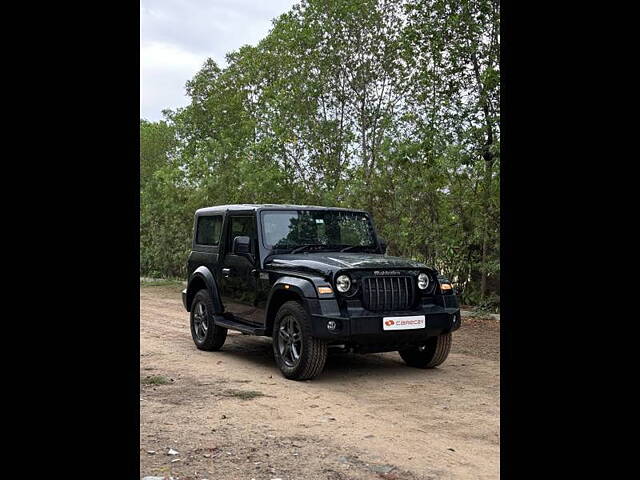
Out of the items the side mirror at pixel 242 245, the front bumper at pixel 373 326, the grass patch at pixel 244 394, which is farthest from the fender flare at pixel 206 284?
the front bumper at pixel 373 326

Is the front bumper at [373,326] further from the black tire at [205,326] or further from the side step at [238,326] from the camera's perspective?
the black tire at [205,326]

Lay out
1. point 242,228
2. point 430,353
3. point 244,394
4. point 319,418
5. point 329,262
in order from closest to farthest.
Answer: point 319,418
point 244,394
point 329,262
point 430,353
point 242,228

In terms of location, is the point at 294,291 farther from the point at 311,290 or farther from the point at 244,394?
the point at 244,394

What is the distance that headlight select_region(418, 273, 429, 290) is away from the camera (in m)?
7.39

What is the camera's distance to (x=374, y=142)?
16.4m

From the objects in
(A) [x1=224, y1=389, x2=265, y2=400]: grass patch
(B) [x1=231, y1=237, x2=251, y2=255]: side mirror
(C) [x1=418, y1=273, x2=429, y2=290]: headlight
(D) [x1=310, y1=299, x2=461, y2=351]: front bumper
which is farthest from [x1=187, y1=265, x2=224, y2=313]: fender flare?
(C) [x1=418, y1=273, x2=429, y2=290]: headlight

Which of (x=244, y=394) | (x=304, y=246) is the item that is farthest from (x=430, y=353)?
(x=244, y=394)

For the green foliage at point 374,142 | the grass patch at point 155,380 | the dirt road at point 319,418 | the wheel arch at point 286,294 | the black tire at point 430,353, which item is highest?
the green foliage at point 374,142

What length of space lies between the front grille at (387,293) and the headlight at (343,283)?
0.17 meters

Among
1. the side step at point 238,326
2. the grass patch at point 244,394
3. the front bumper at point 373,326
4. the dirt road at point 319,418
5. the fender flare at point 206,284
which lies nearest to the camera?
the dirt road at point 319,418

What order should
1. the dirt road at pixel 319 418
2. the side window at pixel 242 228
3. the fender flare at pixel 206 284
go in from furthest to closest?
the fender flare at pixel 206 284
the side window at pixel 242 228
the dirt road at pixel 319 418

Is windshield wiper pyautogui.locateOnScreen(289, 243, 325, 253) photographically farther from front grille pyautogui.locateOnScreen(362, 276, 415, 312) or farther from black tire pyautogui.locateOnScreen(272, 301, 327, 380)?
front grille pyautogui.locateOnScreen(362, 276, 415, 312)

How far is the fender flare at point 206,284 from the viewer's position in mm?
8810

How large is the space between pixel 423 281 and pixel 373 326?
0.88 meters
